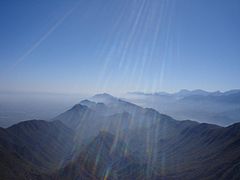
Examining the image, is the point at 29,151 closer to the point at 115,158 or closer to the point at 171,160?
the point at 115,158

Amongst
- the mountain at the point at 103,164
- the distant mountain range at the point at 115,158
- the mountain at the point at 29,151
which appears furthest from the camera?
the mountain at the point at 103,164

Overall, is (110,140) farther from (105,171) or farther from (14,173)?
(14,173)

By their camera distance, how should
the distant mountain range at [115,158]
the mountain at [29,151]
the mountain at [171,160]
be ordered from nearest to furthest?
the mountain at [29,151], the distant mountain range at [115,158], the mountain at [171,160]

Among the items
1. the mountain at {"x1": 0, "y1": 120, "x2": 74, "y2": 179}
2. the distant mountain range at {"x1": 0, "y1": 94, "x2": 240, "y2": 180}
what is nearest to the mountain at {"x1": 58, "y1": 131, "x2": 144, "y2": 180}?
the distant mountain range at {"x1": 0, "y1": 94, "x2": 240, "y2": 180}

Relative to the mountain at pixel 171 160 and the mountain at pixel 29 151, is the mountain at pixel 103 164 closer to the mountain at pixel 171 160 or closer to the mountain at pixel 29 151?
the mountain at pixel 171 160

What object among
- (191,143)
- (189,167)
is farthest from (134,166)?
(191,143)

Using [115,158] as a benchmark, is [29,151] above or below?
below

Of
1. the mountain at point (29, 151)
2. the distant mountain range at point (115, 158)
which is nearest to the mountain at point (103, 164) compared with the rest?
the distant mountain range at point (115, 158)

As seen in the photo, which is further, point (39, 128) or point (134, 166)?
point (39, 128)

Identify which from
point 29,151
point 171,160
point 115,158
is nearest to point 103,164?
point 115,158

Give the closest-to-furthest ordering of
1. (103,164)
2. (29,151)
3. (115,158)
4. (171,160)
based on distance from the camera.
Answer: (103,164) → (29,151) → (115,158) → (171,160)

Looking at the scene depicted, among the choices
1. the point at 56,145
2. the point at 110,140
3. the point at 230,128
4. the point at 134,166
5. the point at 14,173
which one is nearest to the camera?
the point at 14,173
